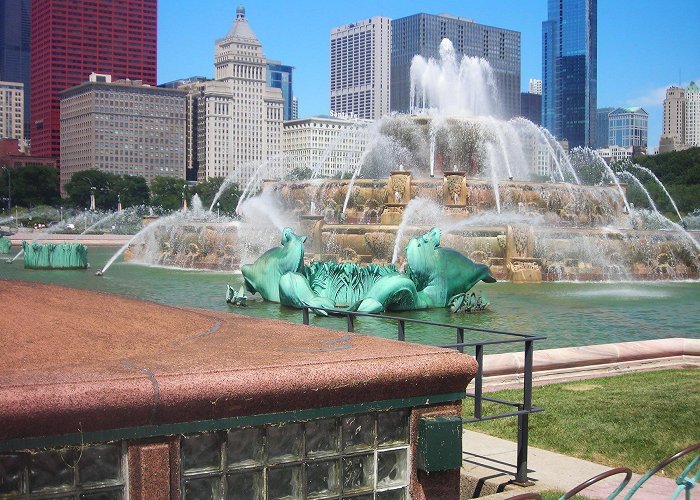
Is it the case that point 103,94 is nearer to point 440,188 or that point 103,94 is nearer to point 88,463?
point 440,188

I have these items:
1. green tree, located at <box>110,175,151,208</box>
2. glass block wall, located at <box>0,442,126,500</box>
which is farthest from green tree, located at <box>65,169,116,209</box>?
glass block wall, located at <box>0,442,126,500</box>

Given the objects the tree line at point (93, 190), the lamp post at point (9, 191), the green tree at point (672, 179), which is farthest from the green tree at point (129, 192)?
the green tree at point (672, 179)

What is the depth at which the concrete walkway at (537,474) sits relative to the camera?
6887 mm

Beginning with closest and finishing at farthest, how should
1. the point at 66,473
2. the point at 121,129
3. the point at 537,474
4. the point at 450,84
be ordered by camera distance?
the point at 66,473
the point at 537,474
the point at 450,84
the point at 121,129

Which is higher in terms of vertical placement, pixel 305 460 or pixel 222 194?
pixel 222 194

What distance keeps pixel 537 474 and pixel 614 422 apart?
6.47 ft

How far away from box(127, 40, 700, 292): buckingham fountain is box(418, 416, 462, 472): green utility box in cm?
1734

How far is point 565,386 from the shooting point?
1167 centimetres

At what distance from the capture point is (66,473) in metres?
4.37

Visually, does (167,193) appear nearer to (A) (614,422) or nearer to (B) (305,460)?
(A) (614,422)

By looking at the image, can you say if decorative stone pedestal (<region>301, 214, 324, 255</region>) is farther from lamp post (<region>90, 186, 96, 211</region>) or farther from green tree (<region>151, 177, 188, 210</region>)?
lamp post (<region>90, 186, 96, 211</region>)

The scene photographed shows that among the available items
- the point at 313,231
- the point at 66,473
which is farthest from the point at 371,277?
the point at 66,473

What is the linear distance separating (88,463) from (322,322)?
14.5 metres

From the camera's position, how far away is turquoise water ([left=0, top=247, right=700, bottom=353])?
727 inches
